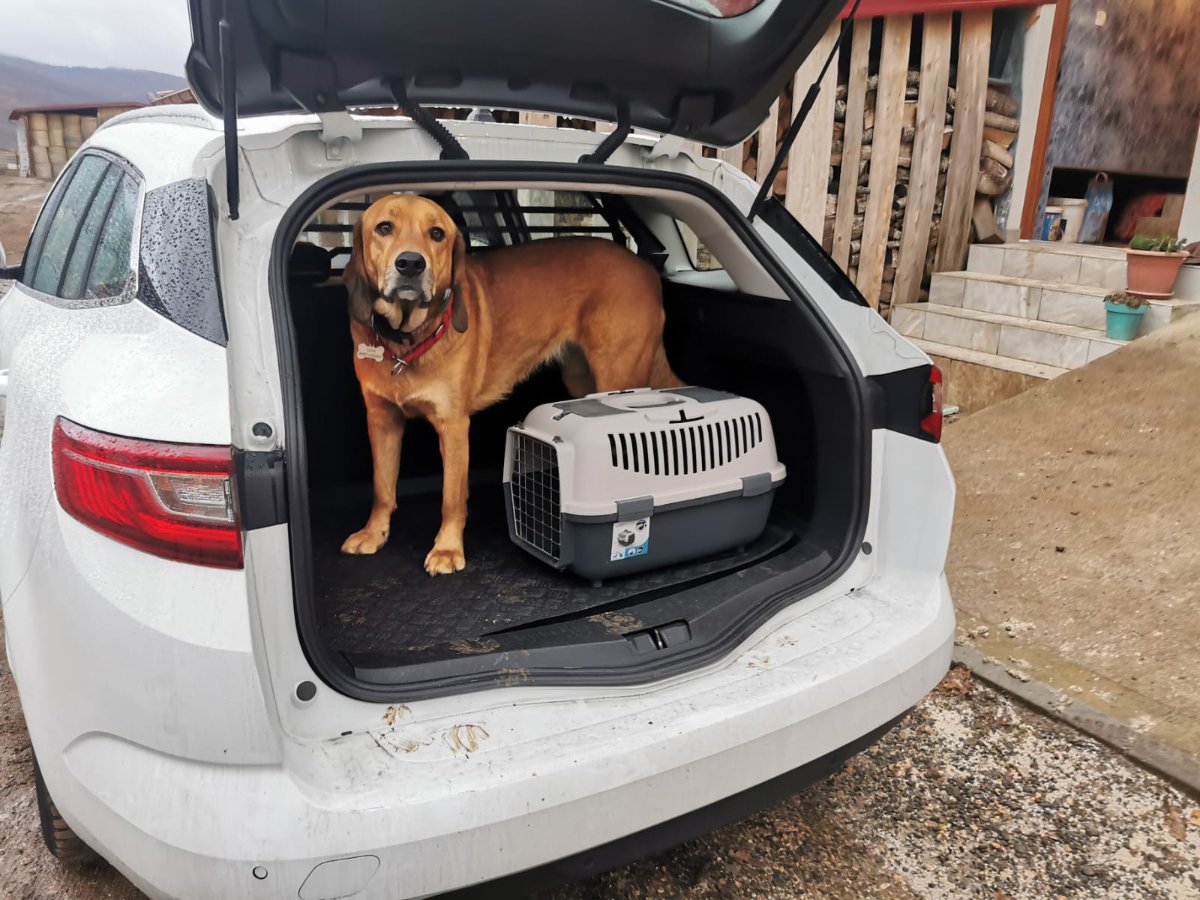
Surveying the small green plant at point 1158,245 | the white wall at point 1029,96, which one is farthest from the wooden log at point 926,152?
the small green plant at point 1158,245

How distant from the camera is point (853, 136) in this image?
222 inches

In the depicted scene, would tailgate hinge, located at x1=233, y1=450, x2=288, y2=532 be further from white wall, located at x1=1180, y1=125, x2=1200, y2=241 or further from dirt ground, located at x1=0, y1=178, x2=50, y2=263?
dirt ground, located at x1=0, y1=178, x2=50, y2=263

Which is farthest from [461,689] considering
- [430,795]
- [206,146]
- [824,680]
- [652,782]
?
[206,146]

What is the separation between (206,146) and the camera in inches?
56.6

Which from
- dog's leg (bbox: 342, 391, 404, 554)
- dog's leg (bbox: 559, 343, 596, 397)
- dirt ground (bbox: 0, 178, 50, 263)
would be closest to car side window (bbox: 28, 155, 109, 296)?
dog's leg (bbox: 342, 391, 404, 554)

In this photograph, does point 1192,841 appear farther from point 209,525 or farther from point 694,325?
point 209,525

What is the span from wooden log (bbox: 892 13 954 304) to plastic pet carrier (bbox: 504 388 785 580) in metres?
4.11

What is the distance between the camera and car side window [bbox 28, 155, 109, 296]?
1.94m

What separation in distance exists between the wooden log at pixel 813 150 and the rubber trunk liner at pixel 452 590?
3970 millimetres

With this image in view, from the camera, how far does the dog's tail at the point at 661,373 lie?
277cm

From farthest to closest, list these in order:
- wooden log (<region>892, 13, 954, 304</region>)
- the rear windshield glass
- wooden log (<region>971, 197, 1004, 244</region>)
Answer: wooden log (<region>971, 197, 1004, 244</region>)
wooden log (<region>892, 13, 954, 304</region>)
the rear windshield glass

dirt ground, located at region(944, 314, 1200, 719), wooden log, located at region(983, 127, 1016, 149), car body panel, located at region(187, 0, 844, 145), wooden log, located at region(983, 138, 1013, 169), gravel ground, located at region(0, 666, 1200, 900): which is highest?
wooden log, located at region(983, 127, 1016, 149)

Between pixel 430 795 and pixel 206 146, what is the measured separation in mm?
1103

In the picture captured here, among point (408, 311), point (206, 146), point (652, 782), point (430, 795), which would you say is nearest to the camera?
point (430, 795)
